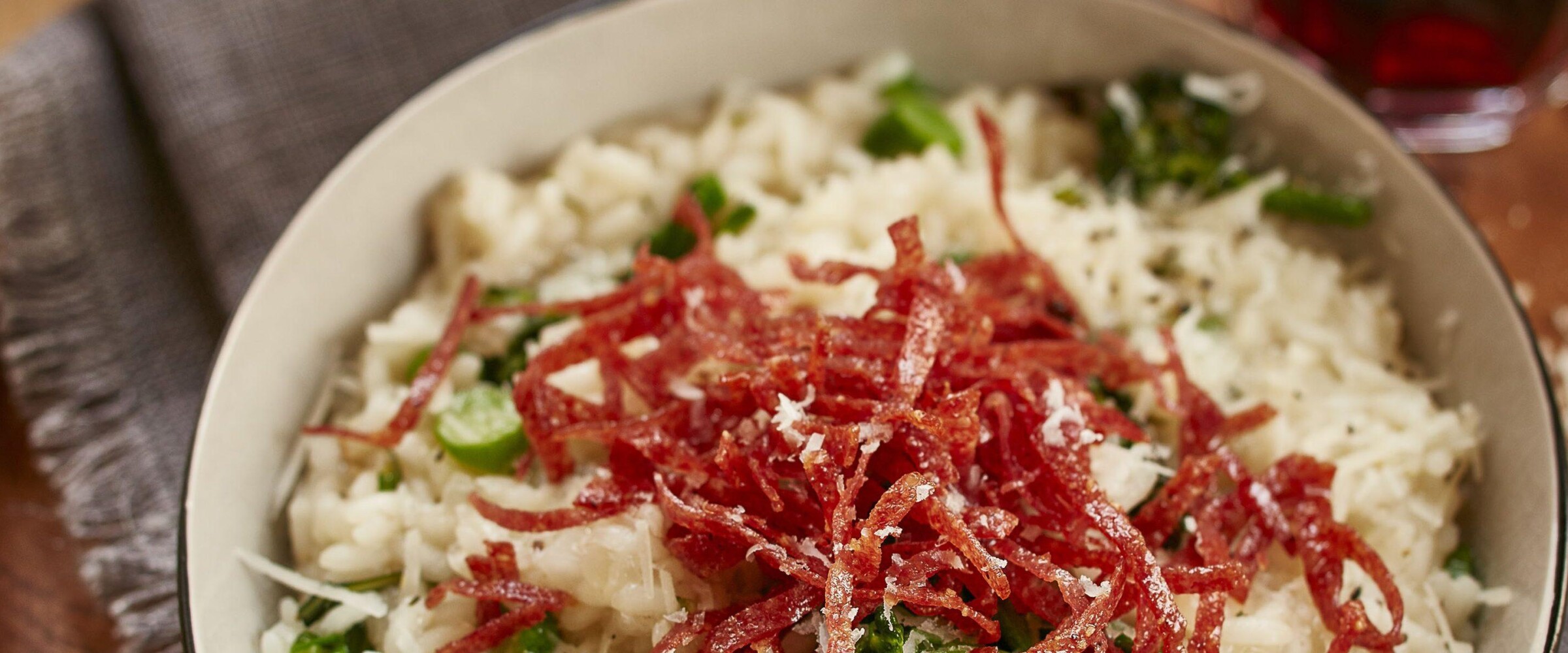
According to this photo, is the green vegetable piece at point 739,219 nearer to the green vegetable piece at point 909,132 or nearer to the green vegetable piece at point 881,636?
the green vegetable piece at point 909,132

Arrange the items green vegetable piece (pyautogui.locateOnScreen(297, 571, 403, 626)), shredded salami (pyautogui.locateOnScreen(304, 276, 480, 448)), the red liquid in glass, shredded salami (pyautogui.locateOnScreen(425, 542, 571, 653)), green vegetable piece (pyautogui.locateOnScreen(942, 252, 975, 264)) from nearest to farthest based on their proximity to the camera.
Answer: shredded salami (pyautogui.locateOnScreen(425, 542, 571, 653)) < green vegetable piece (pyautogui.locateOnScreen(297, 571, 403, 626)) < shredded salami (pyautogui.locateOnScreen(304, 276, 480, 448)) < green vegetable piece (pyautogui.locateOnScreen(942, 252, 975, 264)) < the red liquid in glass

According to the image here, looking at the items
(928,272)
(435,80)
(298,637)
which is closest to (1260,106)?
(928,272)

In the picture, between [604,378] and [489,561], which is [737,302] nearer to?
[604,378]

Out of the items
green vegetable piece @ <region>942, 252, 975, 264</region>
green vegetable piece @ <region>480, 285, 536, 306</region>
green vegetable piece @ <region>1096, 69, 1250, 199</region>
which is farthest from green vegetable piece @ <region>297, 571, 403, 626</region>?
green vegetable piece @ <region>1096, 69, 1250, 199</region>

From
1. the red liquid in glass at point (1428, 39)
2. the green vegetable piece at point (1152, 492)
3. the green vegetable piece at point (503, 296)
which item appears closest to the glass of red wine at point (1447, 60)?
the red liquid in glass at point (1428, 39)

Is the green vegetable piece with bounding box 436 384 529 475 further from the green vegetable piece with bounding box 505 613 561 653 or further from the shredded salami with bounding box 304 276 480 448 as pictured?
the green vegetable piece with bounding box 505 613 561 653
